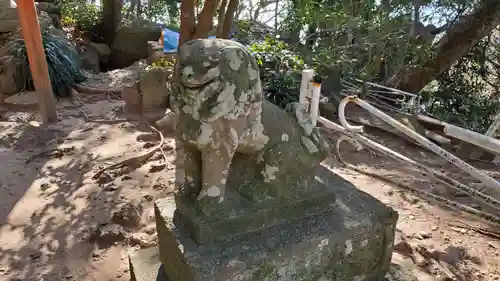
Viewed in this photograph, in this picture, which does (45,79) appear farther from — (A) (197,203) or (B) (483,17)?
(B) (483,17)

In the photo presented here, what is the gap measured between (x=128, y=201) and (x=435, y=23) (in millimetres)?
5437

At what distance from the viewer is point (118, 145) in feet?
14.7

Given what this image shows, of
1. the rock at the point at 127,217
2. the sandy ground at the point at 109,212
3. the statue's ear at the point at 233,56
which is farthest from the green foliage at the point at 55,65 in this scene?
the statue's ear at the point at 233,56

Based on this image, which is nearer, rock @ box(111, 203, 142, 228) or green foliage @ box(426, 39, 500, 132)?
rock @ box(111, 203, 142, 228)

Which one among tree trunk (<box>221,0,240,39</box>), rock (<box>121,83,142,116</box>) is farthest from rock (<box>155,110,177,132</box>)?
→ tree trunk (<box>221,0,240,39</box>)

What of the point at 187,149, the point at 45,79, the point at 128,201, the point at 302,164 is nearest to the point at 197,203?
the point at 187,149

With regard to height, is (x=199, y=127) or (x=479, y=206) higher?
(x=199, y=127)

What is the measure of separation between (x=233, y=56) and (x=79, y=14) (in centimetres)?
976

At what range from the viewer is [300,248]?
1.66 meters

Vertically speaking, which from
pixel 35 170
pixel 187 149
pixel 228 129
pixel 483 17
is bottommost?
pixel 35 170

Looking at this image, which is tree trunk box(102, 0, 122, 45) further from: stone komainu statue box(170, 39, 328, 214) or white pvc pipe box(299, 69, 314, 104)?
stone komainu statue box(170, 39, 328, 214)

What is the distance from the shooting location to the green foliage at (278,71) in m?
5.06

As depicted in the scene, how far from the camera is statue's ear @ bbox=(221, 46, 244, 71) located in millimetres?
1381

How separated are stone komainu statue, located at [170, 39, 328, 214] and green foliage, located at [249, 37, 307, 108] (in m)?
3.20
